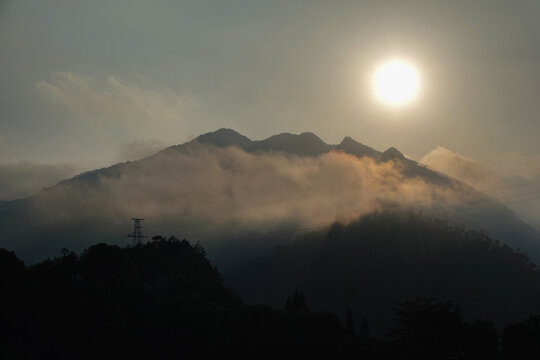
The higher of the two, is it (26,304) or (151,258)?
(151,258)

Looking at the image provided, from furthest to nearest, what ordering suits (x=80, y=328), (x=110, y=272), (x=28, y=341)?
(x=110, y=272) → (x=80, y=328) → (x=28, y=341)

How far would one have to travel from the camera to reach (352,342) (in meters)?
98.1

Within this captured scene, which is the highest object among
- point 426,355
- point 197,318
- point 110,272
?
point 110,272

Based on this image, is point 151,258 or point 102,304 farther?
point 151,258

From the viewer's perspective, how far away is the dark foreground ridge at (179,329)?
87.8 m

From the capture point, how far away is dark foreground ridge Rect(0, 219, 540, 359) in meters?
87.8

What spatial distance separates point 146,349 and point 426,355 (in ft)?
166

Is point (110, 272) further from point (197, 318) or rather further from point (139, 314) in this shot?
point (197, 318)

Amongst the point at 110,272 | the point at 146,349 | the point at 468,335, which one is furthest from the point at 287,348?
the point at 110,272

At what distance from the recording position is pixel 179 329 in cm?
9888

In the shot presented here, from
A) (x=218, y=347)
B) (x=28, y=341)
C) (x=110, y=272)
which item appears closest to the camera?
(x=28, y=341)

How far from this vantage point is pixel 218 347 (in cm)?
9712

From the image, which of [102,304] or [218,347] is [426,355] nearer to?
[218,347]

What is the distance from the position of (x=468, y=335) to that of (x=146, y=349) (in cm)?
5847
